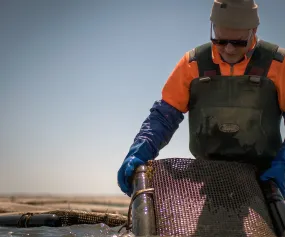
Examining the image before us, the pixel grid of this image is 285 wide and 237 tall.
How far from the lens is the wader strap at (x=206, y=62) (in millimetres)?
3773

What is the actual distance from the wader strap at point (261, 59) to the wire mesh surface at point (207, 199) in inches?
33.2

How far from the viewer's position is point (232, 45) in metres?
3.60

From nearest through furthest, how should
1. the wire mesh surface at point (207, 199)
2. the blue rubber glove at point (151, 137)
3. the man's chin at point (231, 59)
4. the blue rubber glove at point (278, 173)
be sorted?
the wire mesh surface at point (207, 199) → the blue rubber glove at point (278, 173) → the blue rubber glove at point (151, 137) → the man's chin at point (231, 59)

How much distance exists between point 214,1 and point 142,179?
5.86 feet

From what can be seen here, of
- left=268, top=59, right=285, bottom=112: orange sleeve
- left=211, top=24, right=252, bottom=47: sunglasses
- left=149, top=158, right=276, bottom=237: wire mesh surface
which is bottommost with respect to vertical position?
left=149, top=158, right=276, bottom=237: wire mesh surface

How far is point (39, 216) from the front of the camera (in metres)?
5.12

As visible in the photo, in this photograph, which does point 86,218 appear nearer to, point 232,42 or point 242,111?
point 242,111

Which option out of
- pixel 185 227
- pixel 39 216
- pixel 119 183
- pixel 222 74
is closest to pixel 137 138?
pixel 119 183

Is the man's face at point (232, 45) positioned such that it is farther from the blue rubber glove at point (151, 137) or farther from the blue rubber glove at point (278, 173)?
the blue rubber glove at point (278, 173)

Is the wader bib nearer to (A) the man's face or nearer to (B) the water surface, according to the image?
(A) the man's face

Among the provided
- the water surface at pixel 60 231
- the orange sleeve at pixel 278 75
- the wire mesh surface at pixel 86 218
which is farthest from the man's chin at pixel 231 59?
the wire mesh surface at pixel 86 218

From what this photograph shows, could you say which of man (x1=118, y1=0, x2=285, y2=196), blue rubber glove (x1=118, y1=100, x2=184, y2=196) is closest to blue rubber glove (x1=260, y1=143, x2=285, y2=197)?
man (x1=118, y1=0, x2=285, y2=196)

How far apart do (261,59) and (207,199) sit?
144 cm

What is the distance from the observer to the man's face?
3.62 metres
